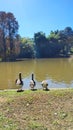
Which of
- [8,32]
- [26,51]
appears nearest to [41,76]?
[8,32]

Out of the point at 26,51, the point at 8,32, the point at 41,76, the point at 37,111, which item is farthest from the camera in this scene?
the point at 26,51

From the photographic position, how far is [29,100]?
739 centimetres

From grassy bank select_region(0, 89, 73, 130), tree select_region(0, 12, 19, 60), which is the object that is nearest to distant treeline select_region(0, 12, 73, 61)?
tree select_region(0, 12, 19, 60)

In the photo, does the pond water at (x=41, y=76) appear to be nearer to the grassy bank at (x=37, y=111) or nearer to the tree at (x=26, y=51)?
the grassy bank at (x=37, y=111)

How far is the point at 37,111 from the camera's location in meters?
6.48

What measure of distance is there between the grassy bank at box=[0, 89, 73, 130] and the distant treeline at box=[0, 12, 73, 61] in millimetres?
40913

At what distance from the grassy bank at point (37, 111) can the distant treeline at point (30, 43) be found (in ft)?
134

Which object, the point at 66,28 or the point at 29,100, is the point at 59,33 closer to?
the point at 66,28

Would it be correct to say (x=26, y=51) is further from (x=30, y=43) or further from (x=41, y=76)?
(x=41, y=76)

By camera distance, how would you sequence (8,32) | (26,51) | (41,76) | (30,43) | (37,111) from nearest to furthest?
(37,111) < (41,76) < (8,32) < (26,51) < (30,43)

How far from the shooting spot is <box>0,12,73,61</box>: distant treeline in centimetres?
4962

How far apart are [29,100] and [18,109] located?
789 millimetres

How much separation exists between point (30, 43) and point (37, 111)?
203ft

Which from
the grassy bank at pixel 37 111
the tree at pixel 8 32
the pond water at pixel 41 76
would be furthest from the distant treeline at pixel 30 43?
the grassy bank at pixel 37 111
